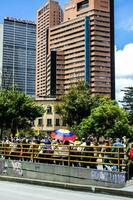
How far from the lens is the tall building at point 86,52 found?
611 feet

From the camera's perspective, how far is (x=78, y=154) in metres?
17.8

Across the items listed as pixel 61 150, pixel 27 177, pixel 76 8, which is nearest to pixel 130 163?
pixel 61 150

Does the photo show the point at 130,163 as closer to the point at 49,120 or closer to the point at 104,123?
the point at 104,123

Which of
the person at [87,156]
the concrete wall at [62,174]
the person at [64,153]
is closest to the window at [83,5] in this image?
the concrete wall at [62,174]

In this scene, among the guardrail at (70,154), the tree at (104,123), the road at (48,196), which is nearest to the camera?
the road at (48,196)

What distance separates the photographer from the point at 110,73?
18762 centimetres

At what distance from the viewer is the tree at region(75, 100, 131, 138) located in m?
70.8

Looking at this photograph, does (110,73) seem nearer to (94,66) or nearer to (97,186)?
(94,66)

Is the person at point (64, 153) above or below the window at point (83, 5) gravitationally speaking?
below

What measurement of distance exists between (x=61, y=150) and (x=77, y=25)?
172 m

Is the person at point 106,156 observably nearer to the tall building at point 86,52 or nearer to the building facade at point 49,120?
the building facade at point 49,120

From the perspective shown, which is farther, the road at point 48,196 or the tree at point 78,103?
the tree at point 78,103

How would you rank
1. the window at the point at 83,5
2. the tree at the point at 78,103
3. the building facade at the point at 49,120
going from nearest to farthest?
the tree at the point at 78,103
the building facade at the point at 49,120
the window at the point at 83,5

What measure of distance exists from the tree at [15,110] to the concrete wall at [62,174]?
3748 cm
